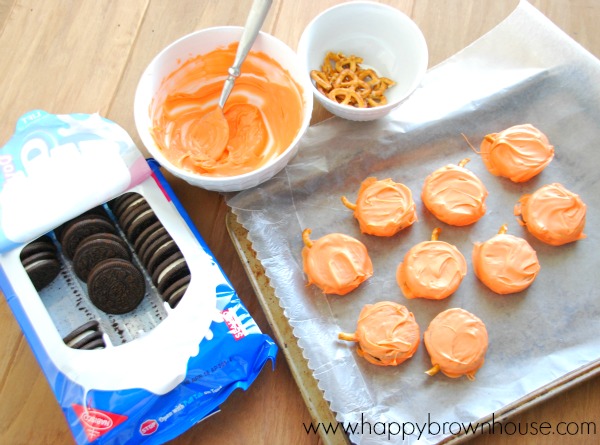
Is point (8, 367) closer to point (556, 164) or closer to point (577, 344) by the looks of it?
point (577, 344)

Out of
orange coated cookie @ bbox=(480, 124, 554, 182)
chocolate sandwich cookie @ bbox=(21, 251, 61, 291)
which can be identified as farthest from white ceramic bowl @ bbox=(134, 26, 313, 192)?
orange coated cookie @ bbox=(480, 124, 554, 182)

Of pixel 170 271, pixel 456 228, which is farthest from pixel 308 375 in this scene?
pixel 456 228

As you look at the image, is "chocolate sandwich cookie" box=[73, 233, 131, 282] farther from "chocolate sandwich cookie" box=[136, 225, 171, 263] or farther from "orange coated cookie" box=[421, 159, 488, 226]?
"orange coated cookie" box=[421, 159, 488, 226]

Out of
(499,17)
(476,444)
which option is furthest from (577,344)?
(499,17)

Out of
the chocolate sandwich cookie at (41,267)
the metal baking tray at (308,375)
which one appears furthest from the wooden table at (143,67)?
the chocolate sandwich cookie at (41,267)

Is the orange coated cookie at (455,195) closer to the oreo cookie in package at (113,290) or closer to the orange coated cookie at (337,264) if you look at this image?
the orange coated cookie at (337,264)

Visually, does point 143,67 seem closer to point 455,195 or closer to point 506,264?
point 455,195
